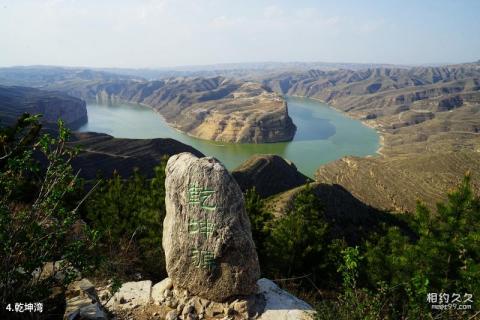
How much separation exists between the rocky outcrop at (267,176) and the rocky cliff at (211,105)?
38.1m

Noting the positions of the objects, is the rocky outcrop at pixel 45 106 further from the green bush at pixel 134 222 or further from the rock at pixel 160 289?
the rock at pixel 160 289

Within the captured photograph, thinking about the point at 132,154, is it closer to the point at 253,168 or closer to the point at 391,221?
the point at 253,168

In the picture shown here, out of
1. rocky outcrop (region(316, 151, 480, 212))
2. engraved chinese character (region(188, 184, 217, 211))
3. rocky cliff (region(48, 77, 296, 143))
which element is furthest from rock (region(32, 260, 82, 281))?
rocky cliff (region(48, 77, 296, 143))

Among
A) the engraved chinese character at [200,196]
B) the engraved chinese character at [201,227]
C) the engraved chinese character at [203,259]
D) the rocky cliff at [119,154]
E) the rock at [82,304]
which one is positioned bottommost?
the rocky cliff at [119,154]

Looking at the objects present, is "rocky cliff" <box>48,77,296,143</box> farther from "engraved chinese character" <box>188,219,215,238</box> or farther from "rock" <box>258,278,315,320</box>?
"engraved chinese character" <box>188,219,215,238</box>

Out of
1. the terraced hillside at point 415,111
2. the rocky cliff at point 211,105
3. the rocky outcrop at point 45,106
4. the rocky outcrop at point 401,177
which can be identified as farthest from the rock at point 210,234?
the rocky outcrop at point 45,106

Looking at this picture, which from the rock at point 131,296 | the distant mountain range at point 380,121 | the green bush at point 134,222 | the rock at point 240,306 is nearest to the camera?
the rock at point 240,306

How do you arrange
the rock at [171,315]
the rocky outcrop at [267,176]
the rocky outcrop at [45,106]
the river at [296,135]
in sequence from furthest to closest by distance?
the rocky outcrop at [45,106] → the river at [296,135] → the rocky outcrop at [267,176] → the rock at [171,315]

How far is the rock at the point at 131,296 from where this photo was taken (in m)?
7.98

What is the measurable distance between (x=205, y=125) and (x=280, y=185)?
54.8 metres

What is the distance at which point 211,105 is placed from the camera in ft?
405

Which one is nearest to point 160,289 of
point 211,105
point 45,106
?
point 45,106

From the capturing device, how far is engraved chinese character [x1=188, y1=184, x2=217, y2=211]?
7.67 metres

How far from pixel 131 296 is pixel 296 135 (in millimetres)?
90143
